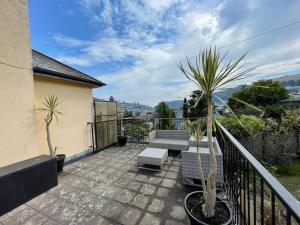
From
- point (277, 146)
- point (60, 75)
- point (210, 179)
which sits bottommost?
point (277, 146)

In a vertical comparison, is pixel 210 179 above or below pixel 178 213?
above

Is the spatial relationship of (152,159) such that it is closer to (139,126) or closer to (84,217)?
(84,217)

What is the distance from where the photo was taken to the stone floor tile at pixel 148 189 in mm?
2734

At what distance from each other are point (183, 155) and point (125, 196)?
1262mm

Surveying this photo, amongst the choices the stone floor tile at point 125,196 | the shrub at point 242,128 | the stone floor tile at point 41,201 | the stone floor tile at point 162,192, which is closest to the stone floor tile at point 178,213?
the stone floor tile at point 162,192

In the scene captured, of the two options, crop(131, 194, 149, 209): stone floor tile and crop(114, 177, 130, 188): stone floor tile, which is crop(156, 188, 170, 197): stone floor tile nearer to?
crop(131, 194, 149, 209): stone floor tile

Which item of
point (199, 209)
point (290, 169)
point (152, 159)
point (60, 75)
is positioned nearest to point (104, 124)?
point (60, 75)

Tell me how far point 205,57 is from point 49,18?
234 inches

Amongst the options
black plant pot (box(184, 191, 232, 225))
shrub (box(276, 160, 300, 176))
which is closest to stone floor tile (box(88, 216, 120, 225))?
black plant pot (box(184, 191, 232, 225))

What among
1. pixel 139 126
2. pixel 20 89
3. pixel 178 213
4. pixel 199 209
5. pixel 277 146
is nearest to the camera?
pixel 199 209

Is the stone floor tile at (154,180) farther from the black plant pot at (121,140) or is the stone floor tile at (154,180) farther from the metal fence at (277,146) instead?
the metal fence at (277,146)

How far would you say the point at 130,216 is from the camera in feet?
7.06

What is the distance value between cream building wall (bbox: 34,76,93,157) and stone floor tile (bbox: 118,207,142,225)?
282cm

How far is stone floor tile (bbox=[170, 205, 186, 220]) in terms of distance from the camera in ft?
6.91
